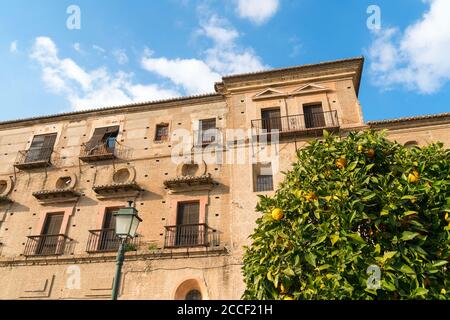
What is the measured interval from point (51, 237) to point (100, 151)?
455cm

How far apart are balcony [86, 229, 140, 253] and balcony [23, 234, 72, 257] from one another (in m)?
1.15

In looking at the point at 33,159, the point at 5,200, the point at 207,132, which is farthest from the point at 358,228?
the point at 33,159

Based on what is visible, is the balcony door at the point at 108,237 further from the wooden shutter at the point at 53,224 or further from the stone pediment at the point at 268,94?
the stone pediment at the point at 268,94

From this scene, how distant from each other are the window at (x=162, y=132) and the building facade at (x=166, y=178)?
2.6 inches

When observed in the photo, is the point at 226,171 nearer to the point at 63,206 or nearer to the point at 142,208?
the point at 142,208

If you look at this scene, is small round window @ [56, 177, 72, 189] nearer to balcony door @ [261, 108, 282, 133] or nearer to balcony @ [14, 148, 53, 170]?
balcony @ [14, 148, 53, 170]

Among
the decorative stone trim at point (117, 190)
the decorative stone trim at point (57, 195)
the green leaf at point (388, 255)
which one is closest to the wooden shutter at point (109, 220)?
the decorative stone trim at point (117, 190)

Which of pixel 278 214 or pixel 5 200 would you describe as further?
pixel 5 200

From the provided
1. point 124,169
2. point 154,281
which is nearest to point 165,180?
point 124,169

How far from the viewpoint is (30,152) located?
17.2 metres

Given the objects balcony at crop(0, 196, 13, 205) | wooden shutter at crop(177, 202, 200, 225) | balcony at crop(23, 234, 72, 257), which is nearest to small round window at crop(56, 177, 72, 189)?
balcony at crop(0, 196, 13, 205)

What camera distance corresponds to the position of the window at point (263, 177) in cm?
1373

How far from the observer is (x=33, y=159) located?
55.4 ft

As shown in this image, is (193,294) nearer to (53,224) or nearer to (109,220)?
(109,220)
